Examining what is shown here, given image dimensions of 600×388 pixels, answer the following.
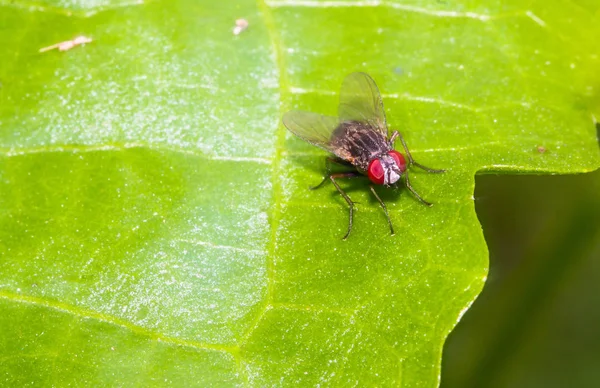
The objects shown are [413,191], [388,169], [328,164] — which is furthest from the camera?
[328,164]

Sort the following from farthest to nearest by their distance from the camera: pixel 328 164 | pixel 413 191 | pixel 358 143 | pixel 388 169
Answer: pixel 358 143
pixel 328 164
pixel 388 169
pixel 413 191

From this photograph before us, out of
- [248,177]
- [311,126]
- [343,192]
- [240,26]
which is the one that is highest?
[240,26]

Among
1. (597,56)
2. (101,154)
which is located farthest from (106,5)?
(597,56)

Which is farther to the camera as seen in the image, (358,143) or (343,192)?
(358,143)

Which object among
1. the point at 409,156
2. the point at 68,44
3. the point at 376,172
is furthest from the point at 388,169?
the point at 68,44

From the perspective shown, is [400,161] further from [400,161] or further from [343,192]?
[343,192]

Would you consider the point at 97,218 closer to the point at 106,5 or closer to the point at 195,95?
the point at 195,95

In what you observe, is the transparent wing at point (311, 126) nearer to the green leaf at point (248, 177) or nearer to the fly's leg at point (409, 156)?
the green leaf at point (248, 177)
